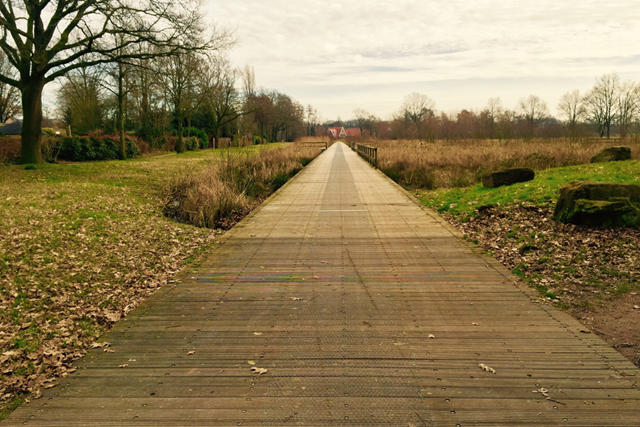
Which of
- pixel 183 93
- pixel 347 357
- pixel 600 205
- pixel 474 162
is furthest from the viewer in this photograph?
pixel 183 93

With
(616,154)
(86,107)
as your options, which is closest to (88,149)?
(86,107)

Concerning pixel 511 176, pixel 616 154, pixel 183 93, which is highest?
pixel 183 93

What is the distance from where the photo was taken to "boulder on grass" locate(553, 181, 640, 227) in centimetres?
720

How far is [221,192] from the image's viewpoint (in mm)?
11047

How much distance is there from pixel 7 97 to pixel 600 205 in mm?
52318

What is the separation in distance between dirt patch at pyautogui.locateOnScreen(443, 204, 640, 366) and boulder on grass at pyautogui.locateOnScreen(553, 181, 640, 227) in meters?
0.18

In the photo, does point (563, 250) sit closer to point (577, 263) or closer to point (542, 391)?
point (577, 263)

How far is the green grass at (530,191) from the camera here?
9750 millimetres

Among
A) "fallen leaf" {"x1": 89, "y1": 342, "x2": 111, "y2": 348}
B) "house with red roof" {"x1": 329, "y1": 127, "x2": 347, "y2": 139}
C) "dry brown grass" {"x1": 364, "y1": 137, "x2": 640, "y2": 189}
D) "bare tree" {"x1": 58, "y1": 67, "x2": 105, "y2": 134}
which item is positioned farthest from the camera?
"house with red roof" {"x1": 329, "y1": 127, "x2": 347, "y2": 139}

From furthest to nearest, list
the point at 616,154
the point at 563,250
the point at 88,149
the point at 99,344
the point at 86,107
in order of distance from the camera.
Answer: the point at 86,107 < the point at 88,149 < the point at 616,154 < the point at 563,250 < the point at 99,344

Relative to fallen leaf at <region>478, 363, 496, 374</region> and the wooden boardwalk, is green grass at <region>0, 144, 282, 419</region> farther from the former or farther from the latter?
fallen leaf at <region>478, 363, 496, 374</region>

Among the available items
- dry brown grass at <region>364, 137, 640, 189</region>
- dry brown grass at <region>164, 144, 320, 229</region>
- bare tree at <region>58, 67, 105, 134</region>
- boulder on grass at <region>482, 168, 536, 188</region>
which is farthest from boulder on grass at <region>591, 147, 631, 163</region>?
bare tree at <region>58, 67, 105, 134</region>

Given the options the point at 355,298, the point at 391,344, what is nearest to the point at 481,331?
the point at 391,344

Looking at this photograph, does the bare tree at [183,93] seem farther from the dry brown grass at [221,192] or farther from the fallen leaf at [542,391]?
the fallen leaf at [542,391]
